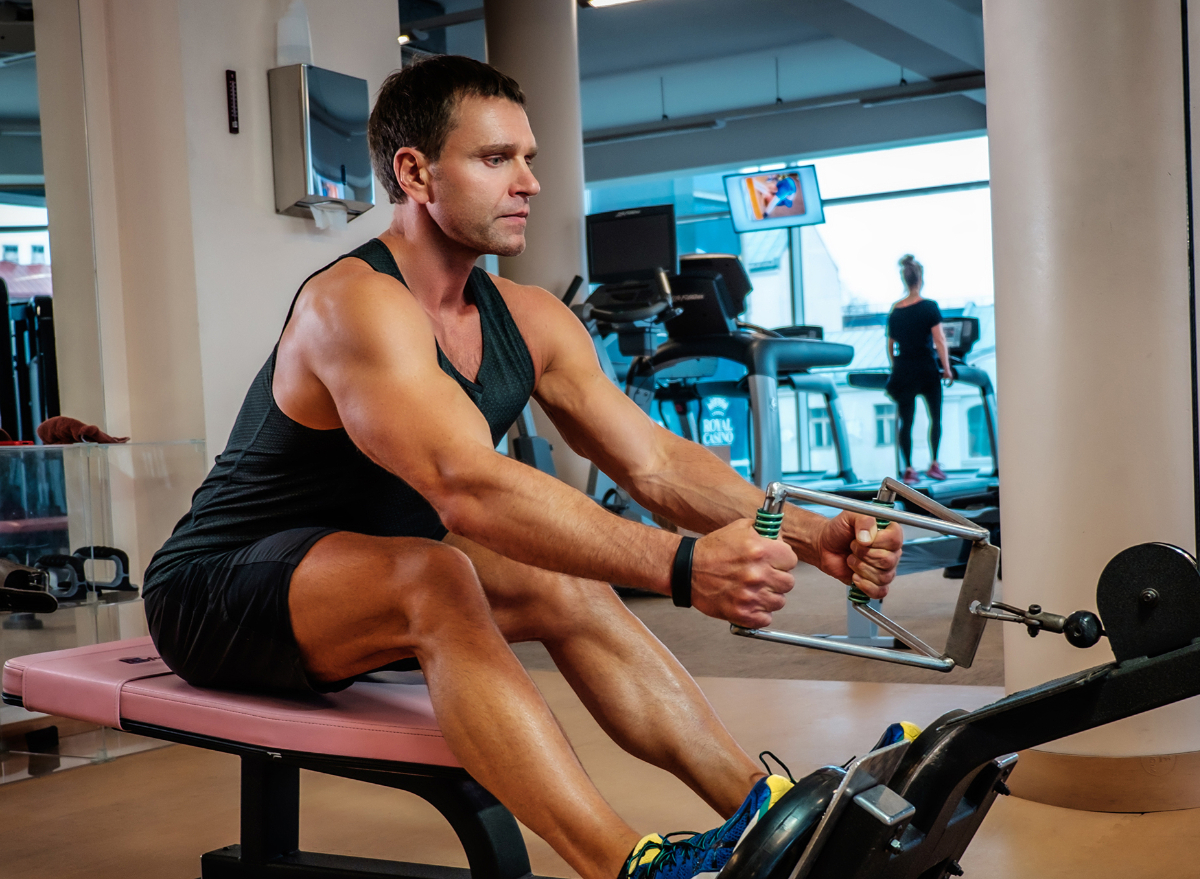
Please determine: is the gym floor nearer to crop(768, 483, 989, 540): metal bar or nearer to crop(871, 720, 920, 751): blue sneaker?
crop(871, 720, 920, 751): blue sneaker

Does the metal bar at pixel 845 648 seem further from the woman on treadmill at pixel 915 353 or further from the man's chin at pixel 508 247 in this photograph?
the woman on treadmill at pixel 915 353

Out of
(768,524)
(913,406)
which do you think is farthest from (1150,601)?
(913,406)

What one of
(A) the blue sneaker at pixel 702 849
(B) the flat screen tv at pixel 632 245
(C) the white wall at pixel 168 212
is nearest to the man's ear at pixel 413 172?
(A) the blue sneaker at pixel 702 849

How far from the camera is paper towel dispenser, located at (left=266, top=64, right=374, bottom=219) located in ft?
9.21

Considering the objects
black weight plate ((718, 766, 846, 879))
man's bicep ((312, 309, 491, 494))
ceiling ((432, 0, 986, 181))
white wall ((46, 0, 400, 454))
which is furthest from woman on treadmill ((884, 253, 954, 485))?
black weight plate ((718, 766, 846, 879))

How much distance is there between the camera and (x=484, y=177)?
4.71 feet

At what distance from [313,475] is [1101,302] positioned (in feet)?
4.16

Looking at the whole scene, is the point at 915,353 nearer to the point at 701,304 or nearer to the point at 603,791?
the point at 701,304

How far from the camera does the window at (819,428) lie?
1013 cm

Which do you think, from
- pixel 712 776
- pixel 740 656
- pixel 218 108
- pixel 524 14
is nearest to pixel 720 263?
pixel 524 14

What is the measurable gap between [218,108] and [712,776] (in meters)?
2.12

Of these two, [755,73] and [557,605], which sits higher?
[755,73]

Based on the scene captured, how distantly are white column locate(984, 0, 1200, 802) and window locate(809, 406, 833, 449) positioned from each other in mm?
8312

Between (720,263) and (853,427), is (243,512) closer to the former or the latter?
(720,263)
